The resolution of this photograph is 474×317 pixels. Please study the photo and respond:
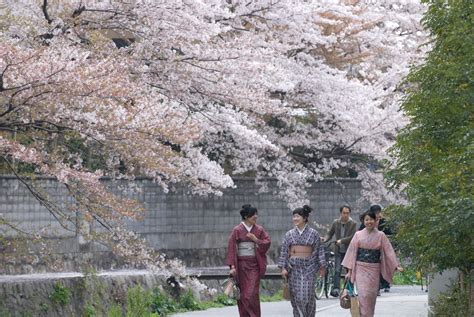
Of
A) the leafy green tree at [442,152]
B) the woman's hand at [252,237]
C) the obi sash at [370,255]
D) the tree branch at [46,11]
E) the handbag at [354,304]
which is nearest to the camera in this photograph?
the leafy green tree at [442,152]

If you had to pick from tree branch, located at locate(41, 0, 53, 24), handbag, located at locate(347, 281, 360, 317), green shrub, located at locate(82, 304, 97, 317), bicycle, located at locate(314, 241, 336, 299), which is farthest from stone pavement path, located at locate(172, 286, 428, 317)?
tree branch, located at locate(41, 0, 53, 24)

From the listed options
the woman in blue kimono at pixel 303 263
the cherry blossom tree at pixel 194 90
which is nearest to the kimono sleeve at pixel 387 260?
the woman in blue kimono at pixel 303 263

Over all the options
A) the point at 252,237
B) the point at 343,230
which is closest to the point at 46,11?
the point at 252,237

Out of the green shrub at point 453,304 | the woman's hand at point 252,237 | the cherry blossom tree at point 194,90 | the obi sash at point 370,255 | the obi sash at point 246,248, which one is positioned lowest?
the green shrub at point 453,304

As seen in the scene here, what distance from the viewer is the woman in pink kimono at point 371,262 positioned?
51.3ft

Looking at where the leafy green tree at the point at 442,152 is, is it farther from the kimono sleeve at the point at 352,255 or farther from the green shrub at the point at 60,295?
the green shrub at the point at 60,295

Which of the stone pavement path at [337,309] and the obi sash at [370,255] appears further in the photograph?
the stone pavement path at [337,309]

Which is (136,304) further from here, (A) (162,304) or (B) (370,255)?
(A) (162,304)

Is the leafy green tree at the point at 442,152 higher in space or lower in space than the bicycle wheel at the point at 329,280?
higher

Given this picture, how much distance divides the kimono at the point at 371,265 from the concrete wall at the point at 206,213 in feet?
30.2

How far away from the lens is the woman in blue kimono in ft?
53.3

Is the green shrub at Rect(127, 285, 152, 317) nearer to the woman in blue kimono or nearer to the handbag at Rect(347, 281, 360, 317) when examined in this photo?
the woman in blue kimono

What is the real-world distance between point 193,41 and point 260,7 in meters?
3.32

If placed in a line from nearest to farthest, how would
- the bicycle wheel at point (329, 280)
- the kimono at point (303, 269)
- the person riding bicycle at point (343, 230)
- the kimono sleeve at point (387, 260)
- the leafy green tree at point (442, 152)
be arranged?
1. the leafy green tree at point (442, 152)
2. the kimono sleeve at point (387, 260)
3. the kimono at point (303, 269)
4. the person riding bicycle at point (343, 230)
5. the bicycle wheel at point (329, 280)
